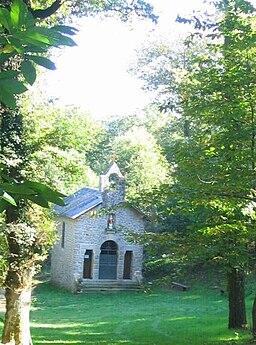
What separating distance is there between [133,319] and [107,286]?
957 centimetres

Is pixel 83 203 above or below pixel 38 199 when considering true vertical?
above

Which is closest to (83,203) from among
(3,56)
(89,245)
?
(89,245)

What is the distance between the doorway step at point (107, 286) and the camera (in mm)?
27438

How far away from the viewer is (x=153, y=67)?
105 feet

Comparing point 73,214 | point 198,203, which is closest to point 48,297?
point 73,214

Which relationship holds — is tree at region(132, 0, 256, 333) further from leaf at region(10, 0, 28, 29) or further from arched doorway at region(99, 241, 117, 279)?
arched doorway at region(99, 241, 117, 279)

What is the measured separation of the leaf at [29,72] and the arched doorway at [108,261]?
92.3 feet

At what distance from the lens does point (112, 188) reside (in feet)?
92.0

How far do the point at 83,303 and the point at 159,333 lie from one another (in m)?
10.1

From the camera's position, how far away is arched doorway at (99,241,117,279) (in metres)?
28.5

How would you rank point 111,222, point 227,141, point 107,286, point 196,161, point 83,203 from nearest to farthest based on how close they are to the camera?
point 227,141 < point 196,161 < point 107,286 < point 111,222 < point 83,203

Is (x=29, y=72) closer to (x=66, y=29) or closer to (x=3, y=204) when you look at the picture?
(x=66, y=29)

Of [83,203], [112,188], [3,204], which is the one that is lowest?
[3,204]

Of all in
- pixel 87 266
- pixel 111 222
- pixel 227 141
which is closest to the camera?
pixel 227 141
